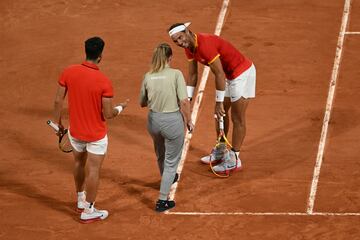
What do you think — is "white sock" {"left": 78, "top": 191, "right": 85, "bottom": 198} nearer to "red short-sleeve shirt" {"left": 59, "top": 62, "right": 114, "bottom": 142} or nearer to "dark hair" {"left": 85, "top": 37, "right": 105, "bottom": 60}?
"red short-sleeve shirt" {"left": 59, "top": 62, "right": 114, "bottom": 142}

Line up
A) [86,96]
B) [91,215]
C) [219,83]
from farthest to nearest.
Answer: [219,83] → [91,215] → [86,96]

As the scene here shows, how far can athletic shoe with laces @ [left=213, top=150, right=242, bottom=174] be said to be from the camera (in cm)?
1415

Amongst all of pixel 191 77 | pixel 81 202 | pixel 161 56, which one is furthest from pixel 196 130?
pixel 161 56

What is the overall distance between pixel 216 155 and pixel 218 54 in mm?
1745

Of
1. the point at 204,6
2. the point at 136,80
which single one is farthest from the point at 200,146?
the point at 204,6

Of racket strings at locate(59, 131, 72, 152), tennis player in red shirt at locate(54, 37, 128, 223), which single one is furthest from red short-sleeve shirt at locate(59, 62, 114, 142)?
racket strings at locate(59, 131, 72, 152)

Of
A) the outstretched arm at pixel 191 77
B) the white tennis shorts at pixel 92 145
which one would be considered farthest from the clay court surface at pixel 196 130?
the outstretched arm at pixel 191 77

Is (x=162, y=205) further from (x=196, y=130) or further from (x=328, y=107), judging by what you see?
(x=328, y=107)

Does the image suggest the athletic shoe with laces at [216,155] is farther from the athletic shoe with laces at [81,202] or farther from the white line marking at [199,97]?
the athletic shoe with laces at [81,202]

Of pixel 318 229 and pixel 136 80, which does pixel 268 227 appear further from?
pixel 136 80

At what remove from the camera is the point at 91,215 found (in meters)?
12.9

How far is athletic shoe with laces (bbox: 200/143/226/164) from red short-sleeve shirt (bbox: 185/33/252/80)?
1084 mm

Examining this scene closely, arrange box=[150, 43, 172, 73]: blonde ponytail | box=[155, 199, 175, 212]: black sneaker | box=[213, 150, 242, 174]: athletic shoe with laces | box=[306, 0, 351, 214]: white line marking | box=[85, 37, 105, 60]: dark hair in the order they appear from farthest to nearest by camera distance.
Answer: box=[213, 150, 242, 174]: athletic shoe with laces < box=[306, 0, 351, 214]: white line marking < box=[155, 199, 175, 212]: black sneaker < box=[150, 43, 172, 73]: blonde ponytail < box=[85, 37, 105, 60]: dark hair

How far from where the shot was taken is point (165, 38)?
18141 millimetres
